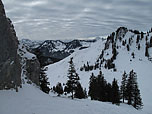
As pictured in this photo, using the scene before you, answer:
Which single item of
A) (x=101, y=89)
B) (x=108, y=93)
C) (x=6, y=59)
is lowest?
(x=108, y=93)

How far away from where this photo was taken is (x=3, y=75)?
16.2m

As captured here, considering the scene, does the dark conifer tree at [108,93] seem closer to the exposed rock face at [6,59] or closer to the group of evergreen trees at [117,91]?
the group of evergreen trees at [117,91]

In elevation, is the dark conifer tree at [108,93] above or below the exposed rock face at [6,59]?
below

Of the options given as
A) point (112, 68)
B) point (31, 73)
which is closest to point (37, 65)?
point (31, 73)

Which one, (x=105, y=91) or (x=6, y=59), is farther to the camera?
(x=105, y=91)

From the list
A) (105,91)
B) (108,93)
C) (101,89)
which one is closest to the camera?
(108,93)

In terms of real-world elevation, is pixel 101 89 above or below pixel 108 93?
above

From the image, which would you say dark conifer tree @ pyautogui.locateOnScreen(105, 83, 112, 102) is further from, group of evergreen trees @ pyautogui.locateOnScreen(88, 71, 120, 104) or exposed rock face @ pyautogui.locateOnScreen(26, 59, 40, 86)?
exposed rock face @ pyautogui.locateOnScreen(26, 59, 40, 86)

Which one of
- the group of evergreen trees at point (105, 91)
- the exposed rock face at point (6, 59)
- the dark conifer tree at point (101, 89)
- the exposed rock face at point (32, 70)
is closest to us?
the exposed rock face at point (6, 59)

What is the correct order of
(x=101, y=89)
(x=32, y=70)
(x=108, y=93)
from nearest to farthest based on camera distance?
(x=32, y=70) < (x=108, y=93) < (x=101, y=89)

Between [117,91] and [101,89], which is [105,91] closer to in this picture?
[101,89]

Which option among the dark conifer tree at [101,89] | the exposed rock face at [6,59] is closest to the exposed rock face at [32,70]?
the exposed rock face at [6,59]

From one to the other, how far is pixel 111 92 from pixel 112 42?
12997cm

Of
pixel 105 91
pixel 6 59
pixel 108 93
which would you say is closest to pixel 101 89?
pixel 105 91
